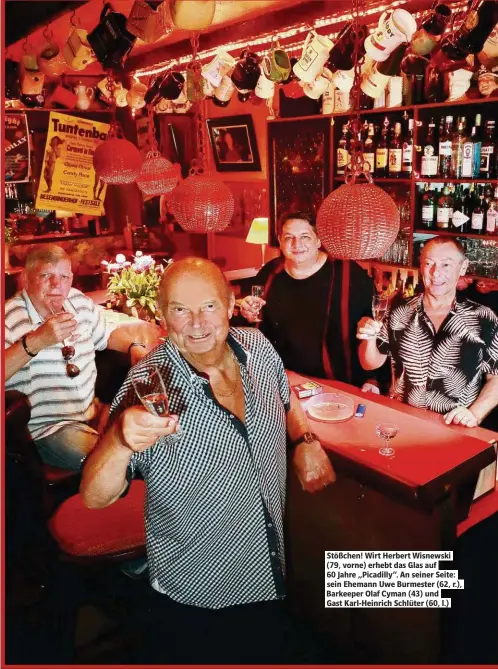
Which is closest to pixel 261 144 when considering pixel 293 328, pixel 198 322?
pixel 293 328

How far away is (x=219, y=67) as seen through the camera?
4.04 meters

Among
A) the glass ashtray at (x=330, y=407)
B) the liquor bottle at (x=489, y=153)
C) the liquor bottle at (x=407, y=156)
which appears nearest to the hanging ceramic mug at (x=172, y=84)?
the liquor bottle at (x=407, y=156)

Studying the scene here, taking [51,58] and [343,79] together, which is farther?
[51,58]

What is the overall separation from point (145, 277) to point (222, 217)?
4.42 ft

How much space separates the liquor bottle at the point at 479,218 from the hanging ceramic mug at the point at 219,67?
2.05 metres

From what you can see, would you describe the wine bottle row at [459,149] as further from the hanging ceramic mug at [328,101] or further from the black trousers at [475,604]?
the black trousers at [475,604]

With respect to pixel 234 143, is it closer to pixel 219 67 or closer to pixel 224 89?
pixel 224 89

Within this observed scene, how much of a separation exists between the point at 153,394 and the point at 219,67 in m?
3.30

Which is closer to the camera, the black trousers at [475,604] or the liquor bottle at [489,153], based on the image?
the black trousers at [475,604]

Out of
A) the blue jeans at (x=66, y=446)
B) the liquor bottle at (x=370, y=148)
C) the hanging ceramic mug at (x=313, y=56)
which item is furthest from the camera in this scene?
the liquor bottle at (x=370, y=148)

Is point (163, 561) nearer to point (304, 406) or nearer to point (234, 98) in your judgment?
point (304, 406)

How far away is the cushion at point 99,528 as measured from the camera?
7.11 ft

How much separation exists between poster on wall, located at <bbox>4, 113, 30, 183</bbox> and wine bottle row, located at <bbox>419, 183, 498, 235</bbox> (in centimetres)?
469

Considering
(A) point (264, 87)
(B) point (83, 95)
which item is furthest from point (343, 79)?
(B) point (83, 95)
